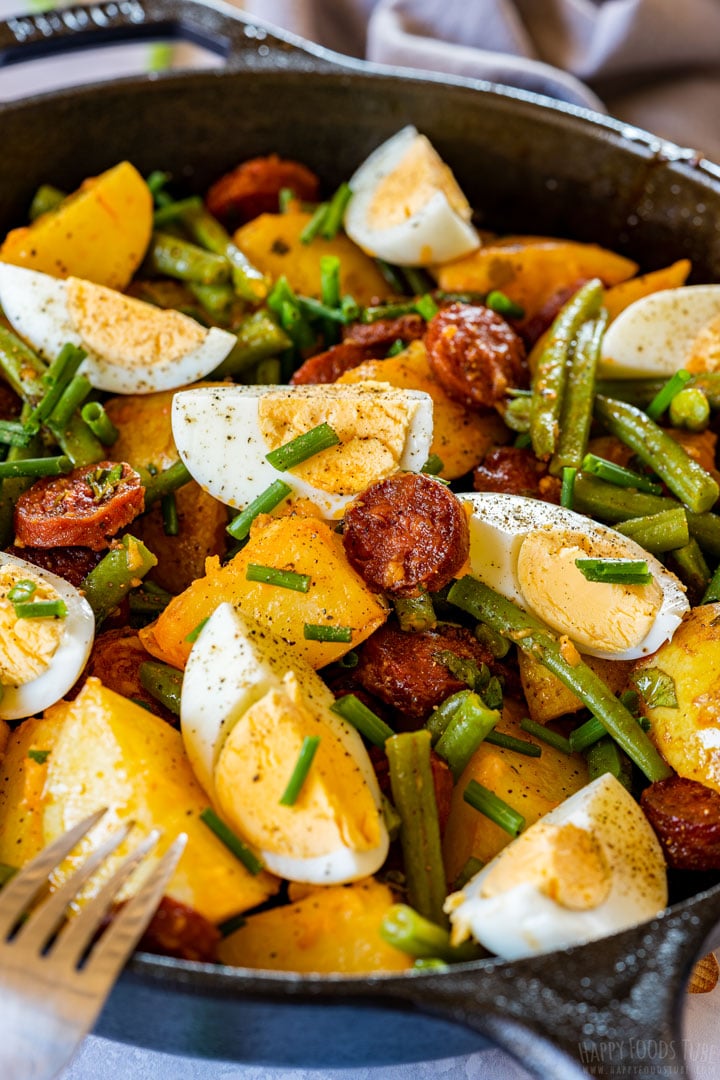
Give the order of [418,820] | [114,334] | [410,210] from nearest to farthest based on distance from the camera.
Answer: [418,820] → [114,334] → [410,210]

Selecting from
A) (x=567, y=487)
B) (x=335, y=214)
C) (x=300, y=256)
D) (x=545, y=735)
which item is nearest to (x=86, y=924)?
(x=545, y=735)

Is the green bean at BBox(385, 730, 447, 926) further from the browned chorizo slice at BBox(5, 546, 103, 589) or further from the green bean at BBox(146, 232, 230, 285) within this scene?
the green bean at BBox(146, 232, 230, 285)

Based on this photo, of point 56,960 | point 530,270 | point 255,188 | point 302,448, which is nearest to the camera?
point 56,960

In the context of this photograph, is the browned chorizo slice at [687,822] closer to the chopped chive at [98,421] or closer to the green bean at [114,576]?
the green bean at [114,576]

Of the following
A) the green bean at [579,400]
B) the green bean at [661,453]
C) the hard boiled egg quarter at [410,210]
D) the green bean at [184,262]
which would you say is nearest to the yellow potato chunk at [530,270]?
the hard boiled egg quarter at [410,210]

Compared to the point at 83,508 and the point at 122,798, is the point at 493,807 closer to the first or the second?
the point at 122,798

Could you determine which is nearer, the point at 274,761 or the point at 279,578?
the point at 274,761
